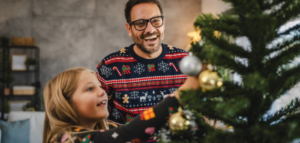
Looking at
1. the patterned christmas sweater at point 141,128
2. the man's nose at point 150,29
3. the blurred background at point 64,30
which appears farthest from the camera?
the blurred background at point 64,30

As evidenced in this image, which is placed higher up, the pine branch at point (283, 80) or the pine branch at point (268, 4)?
the pine branch at point (268, 4)

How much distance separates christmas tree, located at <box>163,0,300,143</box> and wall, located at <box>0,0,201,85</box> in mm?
4928

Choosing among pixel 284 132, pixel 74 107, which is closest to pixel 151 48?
pixel 74 107

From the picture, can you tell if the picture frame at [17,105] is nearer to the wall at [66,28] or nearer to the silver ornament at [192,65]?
the wall at [66,28]

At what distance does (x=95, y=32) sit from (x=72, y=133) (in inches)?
185

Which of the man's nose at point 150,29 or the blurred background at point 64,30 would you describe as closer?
the man's nose at point 150,29

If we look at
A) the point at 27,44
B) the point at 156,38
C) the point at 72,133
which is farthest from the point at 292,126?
the point at 27,44

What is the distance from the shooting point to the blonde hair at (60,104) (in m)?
0.95

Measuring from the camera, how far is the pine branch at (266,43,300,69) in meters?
0.47

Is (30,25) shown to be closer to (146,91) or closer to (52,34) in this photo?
(52,34)

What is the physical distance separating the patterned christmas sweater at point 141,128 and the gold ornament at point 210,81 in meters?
0.15

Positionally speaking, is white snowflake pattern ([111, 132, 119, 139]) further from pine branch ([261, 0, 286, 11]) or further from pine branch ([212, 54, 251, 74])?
pine branch ([261, 0, 286, 11])

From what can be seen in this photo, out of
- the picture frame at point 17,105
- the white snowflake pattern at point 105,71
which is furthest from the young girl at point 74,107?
the picture frame at point 17,105

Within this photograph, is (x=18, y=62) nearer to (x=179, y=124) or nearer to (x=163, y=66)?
(x=163, y=66)
